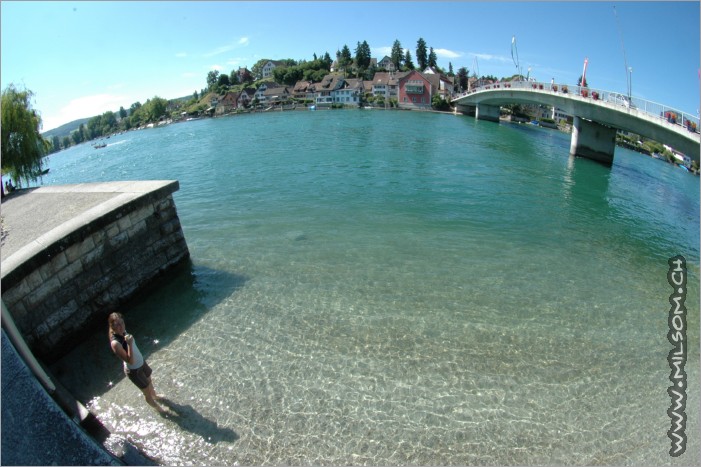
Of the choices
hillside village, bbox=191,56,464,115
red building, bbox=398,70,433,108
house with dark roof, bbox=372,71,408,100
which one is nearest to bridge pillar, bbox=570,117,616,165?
hillside village, bbox=191,56,464,115

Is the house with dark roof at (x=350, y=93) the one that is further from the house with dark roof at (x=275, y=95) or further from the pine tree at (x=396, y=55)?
the pine tree at (x=396, y=55)

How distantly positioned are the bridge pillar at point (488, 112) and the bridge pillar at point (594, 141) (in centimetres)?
4570

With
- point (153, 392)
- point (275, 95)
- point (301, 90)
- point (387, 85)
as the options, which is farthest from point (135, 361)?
point (275, 95)

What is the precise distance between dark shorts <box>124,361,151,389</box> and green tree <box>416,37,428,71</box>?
17433cm

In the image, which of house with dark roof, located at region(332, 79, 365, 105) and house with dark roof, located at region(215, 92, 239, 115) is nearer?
house with dark roof, located at region(332, 79, 365, 105)

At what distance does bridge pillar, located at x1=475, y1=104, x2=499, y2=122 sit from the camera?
285 feet

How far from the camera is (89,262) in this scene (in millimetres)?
9219

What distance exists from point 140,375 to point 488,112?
93.3 meters

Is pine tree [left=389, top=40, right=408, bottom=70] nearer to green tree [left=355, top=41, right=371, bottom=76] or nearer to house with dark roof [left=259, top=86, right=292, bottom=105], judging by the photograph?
green tree [left=355, top=41, right=371, bottom=76]

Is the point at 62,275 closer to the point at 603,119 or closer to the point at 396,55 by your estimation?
the point at 603,119

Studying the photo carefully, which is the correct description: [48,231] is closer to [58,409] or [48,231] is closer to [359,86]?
[58,409]

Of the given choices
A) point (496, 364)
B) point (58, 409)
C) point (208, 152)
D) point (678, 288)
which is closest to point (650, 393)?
point (496, 364)

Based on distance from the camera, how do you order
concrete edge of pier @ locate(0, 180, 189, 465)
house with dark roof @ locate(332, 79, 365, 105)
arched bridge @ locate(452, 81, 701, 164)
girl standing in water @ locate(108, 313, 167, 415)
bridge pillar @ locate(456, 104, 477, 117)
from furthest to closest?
house with dark roof @ locate(332, 79, 365, 105) < bridge pillar @ locate(456, 104, 477, 117) < arched bridge @ locate(452, 81, 701, 164) < girl standing in water @ locate(108, 313, 167, 415) < concrete edge of pier @ locate(0, 180, 189, 465)

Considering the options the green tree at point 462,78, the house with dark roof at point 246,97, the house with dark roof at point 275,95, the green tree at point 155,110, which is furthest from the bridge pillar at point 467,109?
the green tree at point 155,110
